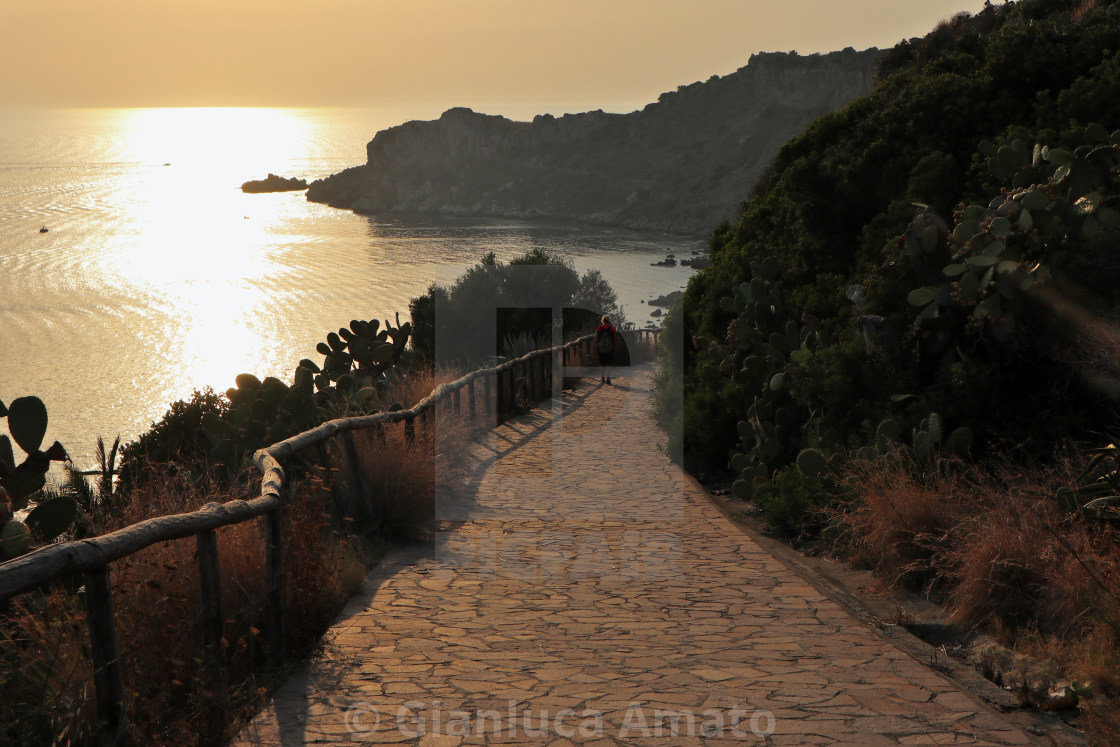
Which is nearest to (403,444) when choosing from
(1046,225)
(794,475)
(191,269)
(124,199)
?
(794,475)

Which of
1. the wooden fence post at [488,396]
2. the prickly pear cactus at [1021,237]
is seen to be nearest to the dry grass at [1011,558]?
the prickly pear cactus at [1021,237]

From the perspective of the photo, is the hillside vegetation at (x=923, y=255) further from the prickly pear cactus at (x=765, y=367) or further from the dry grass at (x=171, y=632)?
the dry grass at (x=171, y=632)

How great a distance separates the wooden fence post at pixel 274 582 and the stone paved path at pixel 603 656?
0.26 meters

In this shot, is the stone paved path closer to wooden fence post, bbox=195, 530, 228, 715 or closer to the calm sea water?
wooden fence post, bbox=195, 530, 228, 715

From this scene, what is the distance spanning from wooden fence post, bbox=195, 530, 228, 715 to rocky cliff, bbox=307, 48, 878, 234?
146m

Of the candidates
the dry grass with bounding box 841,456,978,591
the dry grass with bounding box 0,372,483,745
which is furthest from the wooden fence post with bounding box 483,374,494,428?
the dry grass with bounding box 841,456,978,591

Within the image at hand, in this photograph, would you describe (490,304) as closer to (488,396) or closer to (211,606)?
(488,396)

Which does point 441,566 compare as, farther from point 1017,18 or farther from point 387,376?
point 1017,18

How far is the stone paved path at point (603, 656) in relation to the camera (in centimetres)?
423

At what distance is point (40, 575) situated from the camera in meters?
3.29

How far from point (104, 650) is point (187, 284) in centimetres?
8946

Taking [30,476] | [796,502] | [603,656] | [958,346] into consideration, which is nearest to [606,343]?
[796,502]

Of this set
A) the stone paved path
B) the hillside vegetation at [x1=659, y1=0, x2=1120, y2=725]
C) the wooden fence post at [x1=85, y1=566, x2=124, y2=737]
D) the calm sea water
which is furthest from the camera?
the calm sea water

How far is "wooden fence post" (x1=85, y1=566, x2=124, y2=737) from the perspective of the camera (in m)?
3.57
